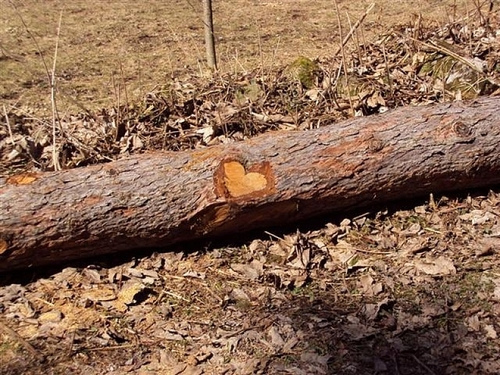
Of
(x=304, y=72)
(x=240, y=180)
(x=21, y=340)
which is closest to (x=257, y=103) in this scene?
(x=304, y=72)

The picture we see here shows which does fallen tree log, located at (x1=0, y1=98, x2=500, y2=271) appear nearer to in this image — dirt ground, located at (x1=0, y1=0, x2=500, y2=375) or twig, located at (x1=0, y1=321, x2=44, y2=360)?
dirt ground, located at (x1=0, y1=0, x2=500, y2=375)

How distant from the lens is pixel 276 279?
11.3 ft

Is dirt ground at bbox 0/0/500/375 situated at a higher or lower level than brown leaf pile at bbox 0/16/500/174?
lower

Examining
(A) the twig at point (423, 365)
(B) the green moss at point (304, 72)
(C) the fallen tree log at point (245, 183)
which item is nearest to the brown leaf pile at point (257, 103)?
(B) the green moss at point (304, 72)

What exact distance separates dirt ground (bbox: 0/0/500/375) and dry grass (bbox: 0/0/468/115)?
148cm

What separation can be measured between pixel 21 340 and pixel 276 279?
139 cm

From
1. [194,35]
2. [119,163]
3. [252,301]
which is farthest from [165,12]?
[252,301]

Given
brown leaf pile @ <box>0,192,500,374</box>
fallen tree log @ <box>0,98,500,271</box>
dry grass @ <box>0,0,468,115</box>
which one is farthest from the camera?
dry grass @ <box>0,0,468,115</box>

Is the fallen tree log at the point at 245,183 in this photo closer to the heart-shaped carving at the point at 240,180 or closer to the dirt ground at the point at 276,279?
the heart-shaped carving at the point at 240,180

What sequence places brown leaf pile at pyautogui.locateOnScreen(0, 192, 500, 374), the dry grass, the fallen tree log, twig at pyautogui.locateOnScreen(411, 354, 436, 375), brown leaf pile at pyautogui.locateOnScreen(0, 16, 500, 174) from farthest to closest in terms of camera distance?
the dry grass < brown leaf pile at pyautogui.locateOnScreen(0, 16, 500, 174) < the fallen tree log < brown leaf pile at pyautogui.locateOnScreen(0, 192, 500, 374) < twig at pyautogui.locateOnScreen(411, 354, 436, 375)

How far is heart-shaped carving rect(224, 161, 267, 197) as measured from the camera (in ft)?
11.5

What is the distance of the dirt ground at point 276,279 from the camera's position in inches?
116

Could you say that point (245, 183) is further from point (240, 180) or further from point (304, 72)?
point (304, 72)

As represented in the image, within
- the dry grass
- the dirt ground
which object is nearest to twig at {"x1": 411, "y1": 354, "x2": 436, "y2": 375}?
the dirt ground
